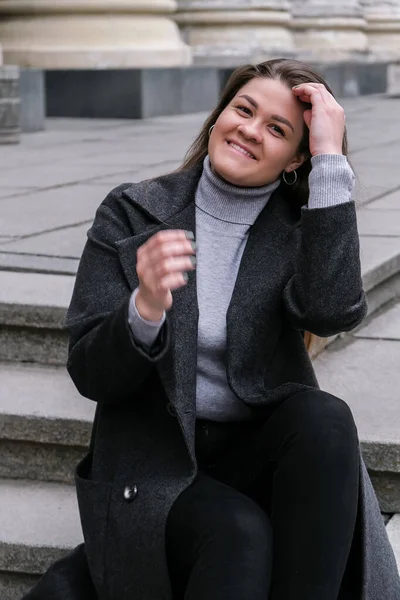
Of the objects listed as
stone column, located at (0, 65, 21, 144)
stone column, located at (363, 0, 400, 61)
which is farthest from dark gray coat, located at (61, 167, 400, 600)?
stone column, located at (363, 0, 400, 61)

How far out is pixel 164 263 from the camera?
2.10 m

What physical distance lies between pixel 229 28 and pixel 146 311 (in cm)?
1078

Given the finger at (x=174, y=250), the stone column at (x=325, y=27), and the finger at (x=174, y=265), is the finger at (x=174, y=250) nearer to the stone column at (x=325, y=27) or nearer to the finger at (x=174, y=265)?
the finger at (x=174, y=265)

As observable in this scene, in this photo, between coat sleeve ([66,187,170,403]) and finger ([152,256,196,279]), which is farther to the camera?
coat sleeve ([66,187,170,403])

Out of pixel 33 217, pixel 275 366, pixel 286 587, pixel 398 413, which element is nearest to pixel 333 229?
pixel 275 366

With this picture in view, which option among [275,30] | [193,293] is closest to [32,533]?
[193,293]

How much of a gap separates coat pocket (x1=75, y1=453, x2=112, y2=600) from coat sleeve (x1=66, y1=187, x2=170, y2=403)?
173 mm

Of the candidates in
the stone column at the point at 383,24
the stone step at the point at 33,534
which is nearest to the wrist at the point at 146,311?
the stone step at the point at 33,534

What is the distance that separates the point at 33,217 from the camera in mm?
4969

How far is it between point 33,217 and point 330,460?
112 inches

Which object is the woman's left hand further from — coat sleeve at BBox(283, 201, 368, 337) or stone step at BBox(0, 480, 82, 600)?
stone step at BBox(0, 480, 82, 600)

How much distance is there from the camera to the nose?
2.52m

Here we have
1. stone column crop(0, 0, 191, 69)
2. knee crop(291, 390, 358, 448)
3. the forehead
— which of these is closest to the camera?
knee crop(291, 390, 358, 448)

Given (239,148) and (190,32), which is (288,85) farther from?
(190,32)
